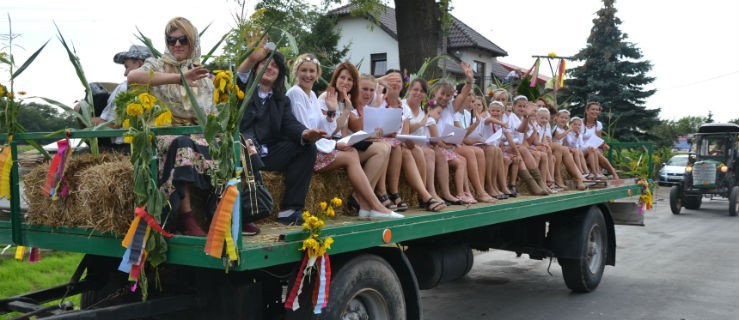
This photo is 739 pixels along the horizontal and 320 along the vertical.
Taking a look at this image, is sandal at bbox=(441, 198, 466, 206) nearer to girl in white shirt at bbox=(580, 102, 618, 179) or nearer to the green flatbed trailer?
the green flatbed trailer

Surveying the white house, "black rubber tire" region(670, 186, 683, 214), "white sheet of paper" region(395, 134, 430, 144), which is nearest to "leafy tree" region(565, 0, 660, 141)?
the white house

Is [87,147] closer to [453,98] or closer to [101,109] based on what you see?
[101,109]

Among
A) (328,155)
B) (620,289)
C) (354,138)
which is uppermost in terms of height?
(354,138)

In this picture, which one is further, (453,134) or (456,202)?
(453,134)

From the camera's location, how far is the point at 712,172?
1803 centimetres

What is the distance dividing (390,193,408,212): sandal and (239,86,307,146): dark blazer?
116 cm

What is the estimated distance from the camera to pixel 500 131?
667 cm

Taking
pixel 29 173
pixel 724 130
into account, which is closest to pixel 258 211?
pixel 29 173

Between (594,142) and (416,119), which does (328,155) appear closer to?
(416,119)

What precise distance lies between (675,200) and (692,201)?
1179 millimetres

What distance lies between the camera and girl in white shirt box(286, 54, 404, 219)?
14.8 ft

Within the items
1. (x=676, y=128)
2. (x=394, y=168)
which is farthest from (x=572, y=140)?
(x=676, y=128)

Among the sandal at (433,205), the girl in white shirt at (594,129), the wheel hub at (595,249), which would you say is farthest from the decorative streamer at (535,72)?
the sandal at (433,205)

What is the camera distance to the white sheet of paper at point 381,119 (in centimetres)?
498
